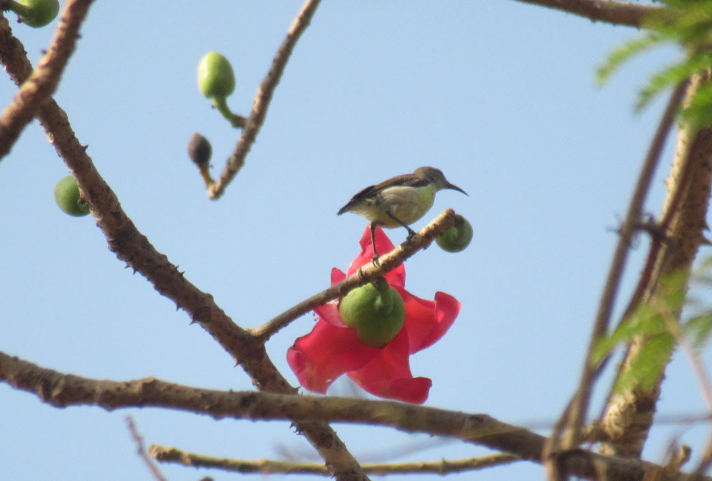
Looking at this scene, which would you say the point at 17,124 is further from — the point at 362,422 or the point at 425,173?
the point at 425,173

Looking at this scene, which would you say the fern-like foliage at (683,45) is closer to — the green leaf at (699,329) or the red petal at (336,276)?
the green leaf at (699,329)

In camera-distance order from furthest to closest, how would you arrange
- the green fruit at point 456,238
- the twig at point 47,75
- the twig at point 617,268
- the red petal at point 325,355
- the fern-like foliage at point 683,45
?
the green fruit at point 456,238 → the red petal at point 325,355 → the twig at point 47,75 → the fern-like foliage at point 683,45 → the twig at point 617,268

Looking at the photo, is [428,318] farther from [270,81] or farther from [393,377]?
[270,81]

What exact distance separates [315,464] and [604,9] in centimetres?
255

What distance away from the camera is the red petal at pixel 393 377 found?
3.32 m

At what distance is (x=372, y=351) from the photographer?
354 centimetres

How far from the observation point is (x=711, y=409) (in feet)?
4.86

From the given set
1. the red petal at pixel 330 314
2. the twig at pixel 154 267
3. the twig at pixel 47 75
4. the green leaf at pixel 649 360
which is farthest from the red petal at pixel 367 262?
the green leaf at pixel 649 360

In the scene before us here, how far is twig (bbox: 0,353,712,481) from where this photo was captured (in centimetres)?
210

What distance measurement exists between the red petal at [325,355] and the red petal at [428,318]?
0.71 feet

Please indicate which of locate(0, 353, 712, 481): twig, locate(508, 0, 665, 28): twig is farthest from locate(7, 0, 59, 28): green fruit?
locate(508, 0, 665, 28): twig

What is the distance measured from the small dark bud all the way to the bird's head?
3.61 m

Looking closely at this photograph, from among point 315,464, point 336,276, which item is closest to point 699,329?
point 336,276

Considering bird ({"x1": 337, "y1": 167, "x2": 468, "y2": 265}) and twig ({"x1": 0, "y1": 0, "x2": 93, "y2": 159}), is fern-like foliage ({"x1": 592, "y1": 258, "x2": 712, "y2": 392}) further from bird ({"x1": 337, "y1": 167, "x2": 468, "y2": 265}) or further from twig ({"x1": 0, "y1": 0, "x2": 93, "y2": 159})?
bird ({"x1": 337, "y1": 167, "x2": 468, "y2": 265})
